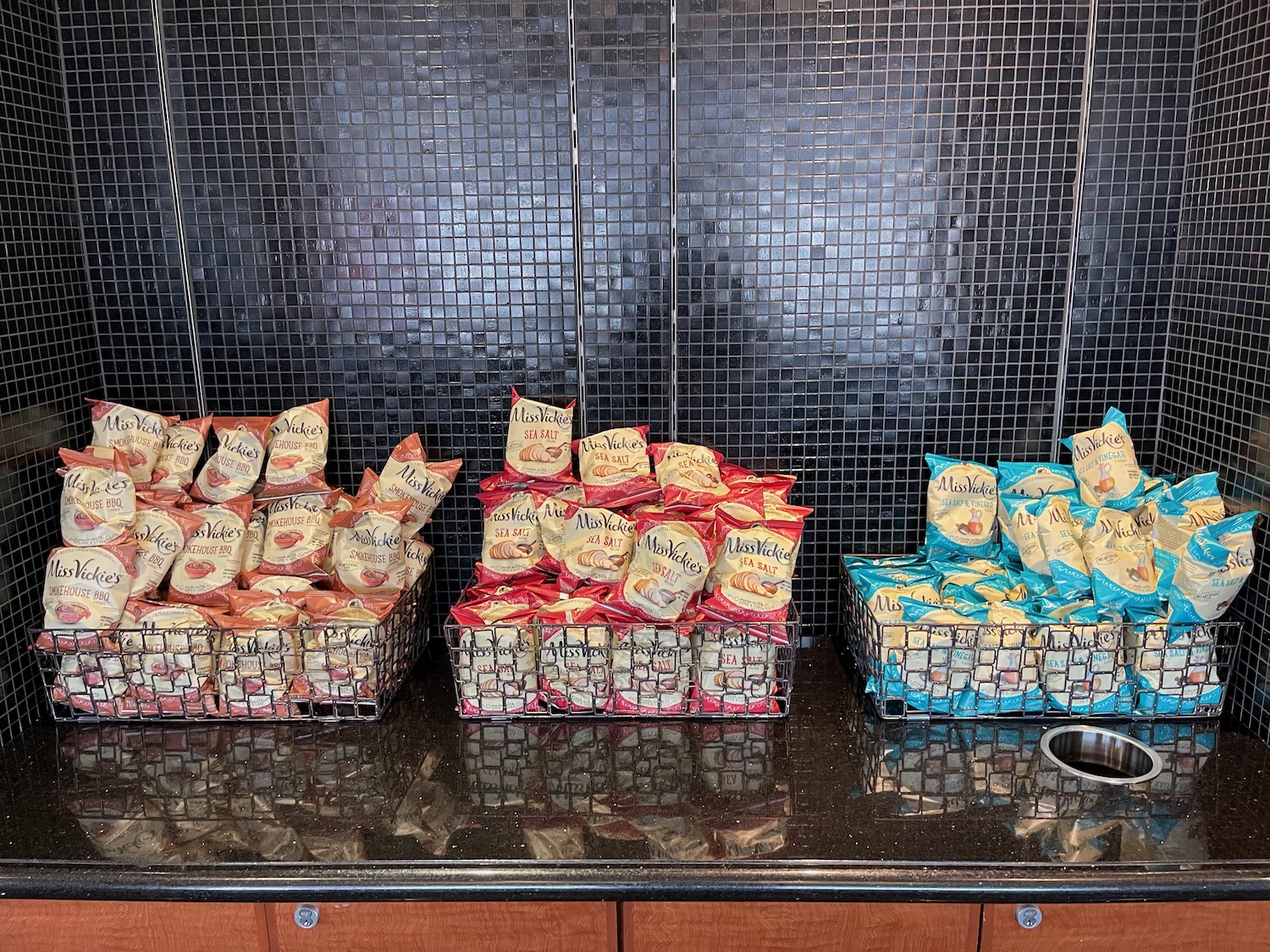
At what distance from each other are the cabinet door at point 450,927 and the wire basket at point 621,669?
37 centimetres

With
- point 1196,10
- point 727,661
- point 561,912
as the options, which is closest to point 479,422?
point 727,661

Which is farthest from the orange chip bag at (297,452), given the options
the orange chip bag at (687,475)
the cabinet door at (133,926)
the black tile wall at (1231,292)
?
the black tile wall at (1231,292)

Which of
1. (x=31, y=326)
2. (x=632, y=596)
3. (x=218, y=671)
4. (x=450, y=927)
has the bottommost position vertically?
(x=450, y=927)

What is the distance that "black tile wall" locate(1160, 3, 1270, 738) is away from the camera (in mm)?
1453

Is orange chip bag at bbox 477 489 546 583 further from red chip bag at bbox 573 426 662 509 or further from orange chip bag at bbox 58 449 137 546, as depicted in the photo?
orange chip bag at bbox 58 449 137 546

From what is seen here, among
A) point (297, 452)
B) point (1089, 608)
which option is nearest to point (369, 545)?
point (297, 452)

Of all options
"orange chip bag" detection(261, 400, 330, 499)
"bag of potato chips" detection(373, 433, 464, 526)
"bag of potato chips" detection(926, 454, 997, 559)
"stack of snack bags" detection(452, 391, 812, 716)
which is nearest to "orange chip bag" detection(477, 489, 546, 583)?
"stack of snack bags" detection(452, 391, 812, 716)

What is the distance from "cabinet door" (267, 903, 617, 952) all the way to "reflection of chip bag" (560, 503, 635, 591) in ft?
1.69

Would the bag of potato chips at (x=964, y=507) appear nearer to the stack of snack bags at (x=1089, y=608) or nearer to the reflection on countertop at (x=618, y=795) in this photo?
the stack of snack bags at (x=1089, y=608)

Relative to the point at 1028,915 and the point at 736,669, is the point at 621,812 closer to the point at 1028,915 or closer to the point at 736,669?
the point at 736,669

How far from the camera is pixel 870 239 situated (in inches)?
68.2

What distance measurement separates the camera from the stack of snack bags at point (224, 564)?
1.52m

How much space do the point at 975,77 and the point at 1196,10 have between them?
0.38m

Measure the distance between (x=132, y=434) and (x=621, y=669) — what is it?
958 mm
